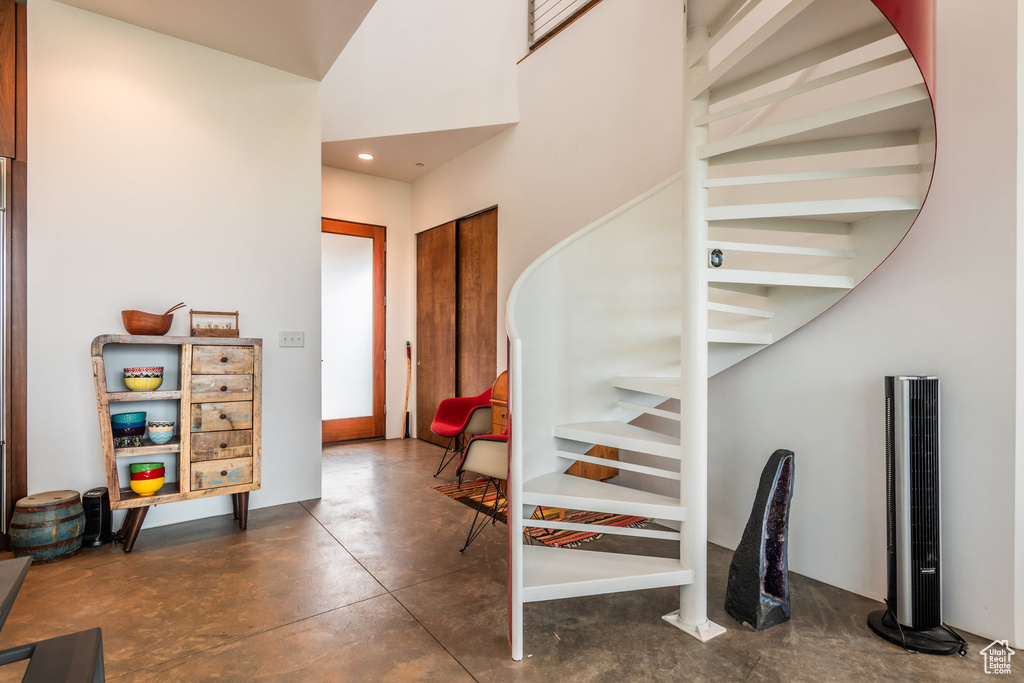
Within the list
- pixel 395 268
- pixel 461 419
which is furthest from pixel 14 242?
pixel 395 268

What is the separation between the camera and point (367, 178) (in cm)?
582

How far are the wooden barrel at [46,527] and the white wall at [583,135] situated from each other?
3.11 m

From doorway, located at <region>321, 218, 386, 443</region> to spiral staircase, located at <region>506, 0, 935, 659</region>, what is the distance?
377 centimetres

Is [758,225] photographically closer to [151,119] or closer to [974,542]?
[974,542]

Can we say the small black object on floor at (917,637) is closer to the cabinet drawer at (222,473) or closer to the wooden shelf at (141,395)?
the cabinet drawer at (222,473)

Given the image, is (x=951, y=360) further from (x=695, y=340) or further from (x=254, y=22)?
(x=254, y=22)

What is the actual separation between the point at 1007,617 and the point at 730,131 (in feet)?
8.33

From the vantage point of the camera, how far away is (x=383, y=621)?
214 cm

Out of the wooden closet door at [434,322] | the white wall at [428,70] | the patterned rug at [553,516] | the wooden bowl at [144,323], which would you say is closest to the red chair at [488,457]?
the patterned rug at [553,516]

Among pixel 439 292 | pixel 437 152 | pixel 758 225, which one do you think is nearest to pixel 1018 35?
pixel 758 225

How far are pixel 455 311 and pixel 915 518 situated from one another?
13.5 feet

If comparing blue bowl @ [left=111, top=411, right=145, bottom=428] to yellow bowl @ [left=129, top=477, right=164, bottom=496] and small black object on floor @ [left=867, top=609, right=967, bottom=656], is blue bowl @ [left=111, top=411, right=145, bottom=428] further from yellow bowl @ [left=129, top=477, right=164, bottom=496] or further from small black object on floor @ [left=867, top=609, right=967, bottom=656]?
small black object on floor @ [left=867, top=609, right=967, bottom=656]

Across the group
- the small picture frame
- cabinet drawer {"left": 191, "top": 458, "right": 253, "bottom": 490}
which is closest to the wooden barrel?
cabinet drawer {"left": 191, "top": 458, "right": 253, "bottom": 490}

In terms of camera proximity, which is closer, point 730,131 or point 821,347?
point 821,347
